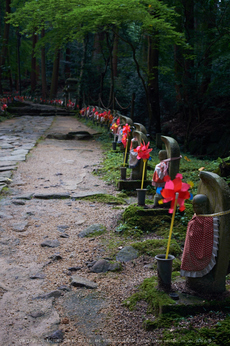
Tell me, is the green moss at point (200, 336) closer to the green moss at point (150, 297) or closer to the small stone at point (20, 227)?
the green moss at point (150, 297)

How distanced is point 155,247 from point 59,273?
97cm

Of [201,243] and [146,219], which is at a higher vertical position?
[201,243]

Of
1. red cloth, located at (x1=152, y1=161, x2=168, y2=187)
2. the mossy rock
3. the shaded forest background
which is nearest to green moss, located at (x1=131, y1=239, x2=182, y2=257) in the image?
the mossy rock

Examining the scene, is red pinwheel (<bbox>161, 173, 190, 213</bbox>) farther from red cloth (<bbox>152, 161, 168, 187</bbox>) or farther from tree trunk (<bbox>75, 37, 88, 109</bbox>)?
tree trunk (<bbox>75, 37, 88, 109</bbox>)

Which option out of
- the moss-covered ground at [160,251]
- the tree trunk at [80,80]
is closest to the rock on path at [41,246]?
the moss-covered ground at [160,251]

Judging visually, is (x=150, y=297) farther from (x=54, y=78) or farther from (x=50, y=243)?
(x=54, y=78)

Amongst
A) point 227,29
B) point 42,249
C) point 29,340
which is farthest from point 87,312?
point 227,29

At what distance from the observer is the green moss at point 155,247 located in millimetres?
3119

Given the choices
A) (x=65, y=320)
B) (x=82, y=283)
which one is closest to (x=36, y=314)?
(x=65, y=320)

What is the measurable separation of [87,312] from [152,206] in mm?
1911

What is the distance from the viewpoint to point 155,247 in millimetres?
3213

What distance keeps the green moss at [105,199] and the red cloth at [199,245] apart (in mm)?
2450

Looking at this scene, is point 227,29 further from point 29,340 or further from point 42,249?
point 29,340

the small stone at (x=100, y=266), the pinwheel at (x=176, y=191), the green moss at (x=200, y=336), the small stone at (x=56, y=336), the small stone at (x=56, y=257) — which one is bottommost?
the small stone at (x=56, y=336)
